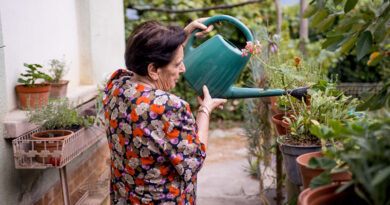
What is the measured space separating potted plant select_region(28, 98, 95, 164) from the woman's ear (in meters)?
0.66

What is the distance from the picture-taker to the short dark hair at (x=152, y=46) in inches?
49.2

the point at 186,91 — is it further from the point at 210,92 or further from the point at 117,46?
the point at 210,92

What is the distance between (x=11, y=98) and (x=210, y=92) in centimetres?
102

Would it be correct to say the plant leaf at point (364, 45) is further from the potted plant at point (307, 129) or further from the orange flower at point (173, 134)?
the orange flower at point (173, 134)

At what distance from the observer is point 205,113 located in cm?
141

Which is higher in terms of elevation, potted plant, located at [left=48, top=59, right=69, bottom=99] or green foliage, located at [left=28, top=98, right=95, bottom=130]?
potted plant, located at [left=48, top=59, right=69, bottom=99]

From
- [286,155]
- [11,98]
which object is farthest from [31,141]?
[286,155]

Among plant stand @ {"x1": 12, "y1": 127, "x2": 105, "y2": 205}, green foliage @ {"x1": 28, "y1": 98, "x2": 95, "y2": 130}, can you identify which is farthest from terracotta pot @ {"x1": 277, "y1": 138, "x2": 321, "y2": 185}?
green foliage @ {"x1": 28, "y1": 98, "x2": 95, "y2": 130}

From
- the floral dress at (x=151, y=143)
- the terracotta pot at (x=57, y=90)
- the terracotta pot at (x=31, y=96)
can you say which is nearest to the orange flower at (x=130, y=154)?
the floral dress at (x=151, y=143)

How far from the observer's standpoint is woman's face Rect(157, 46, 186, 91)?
1.30 meters

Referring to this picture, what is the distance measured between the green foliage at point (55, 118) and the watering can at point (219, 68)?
2.50ft

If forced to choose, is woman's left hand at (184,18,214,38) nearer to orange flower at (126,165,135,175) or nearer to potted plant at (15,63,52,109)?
orange flower at (126,165,135,175)

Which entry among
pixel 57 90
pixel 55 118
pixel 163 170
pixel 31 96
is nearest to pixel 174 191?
pixel 163 170

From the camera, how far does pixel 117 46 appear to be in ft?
10.5
